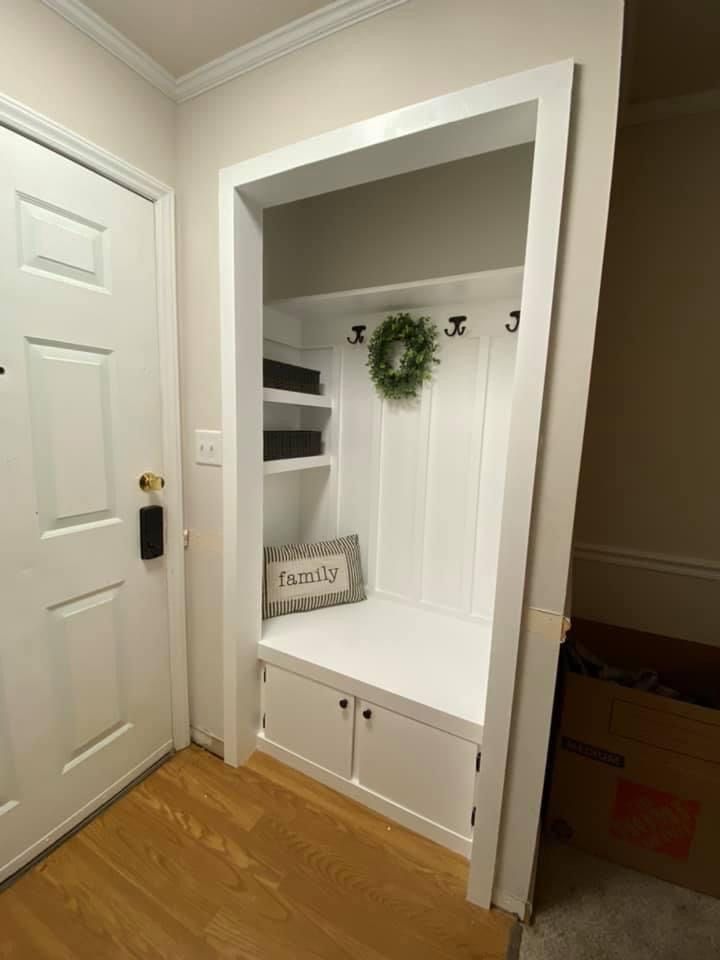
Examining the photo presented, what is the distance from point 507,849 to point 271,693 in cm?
90

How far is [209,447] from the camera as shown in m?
1.46

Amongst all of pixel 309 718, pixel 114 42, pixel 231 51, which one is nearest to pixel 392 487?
pixel 309 718

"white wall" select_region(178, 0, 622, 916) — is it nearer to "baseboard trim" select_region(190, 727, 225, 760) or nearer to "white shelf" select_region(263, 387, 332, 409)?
"white shelf" select_region(263, 387, 332, 409)

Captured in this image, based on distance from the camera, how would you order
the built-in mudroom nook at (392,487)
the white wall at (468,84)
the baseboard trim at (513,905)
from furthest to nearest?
the built-in mudroom nook at (392,487)
the baseboard trim at (513,905)
the white wall at (468,84)

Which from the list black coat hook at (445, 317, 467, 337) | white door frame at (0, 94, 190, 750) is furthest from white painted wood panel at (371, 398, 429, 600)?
white door frame at (0, 94, 190, 750)

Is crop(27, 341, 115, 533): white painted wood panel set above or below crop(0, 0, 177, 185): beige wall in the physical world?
below

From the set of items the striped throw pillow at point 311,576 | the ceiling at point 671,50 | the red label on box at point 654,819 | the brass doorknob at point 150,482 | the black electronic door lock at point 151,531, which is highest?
the ceiling at point 671,50

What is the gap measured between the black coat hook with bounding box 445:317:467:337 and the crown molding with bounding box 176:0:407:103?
2.82 feet

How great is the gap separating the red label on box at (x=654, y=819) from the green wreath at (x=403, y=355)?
1.53 metres

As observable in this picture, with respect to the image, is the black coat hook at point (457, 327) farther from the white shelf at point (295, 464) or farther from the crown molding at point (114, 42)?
the crown molding at point (114, 42)

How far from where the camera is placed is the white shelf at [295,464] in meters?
1.58

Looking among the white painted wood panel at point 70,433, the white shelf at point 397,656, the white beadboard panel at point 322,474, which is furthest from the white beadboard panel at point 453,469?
the white painted wood panel at point 70,433

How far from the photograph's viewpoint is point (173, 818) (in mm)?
1395

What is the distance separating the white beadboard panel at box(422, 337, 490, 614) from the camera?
1636 mm
